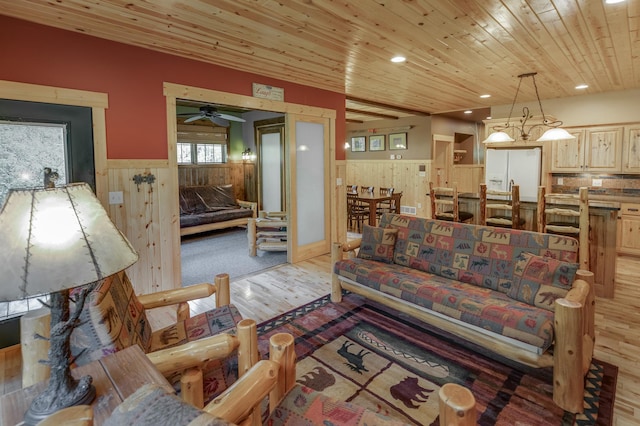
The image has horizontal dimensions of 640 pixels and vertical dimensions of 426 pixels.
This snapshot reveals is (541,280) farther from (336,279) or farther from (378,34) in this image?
(378,34)

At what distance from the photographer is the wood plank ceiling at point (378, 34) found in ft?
8.43

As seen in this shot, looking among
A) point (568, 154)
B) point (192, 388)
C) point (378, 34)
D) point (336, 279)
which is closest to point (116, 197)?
point (336, 279)

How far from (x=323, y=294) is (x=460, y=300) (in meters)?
1.67

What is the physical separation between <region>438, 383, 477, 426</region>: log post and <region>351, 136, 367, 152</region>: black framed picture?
30.2 ft

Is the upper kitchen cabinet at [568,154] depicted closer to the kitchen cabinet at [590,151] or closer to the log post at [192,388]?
the kitchen cabinet at [590,151]

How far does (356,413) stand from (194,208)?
20.8ft

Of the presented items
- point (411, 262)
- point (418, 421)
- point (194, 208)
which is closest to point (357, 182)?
point (194, 208)

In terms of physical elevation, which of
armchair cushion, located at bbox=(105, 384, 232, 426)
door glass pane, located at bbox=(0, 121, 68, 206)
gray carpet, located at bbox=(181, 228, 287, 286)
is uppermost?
door glass pane, located at bbox=(0, 121, 68, 206)

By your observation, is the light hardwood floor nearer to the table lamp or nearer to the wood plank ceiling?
the table lamp

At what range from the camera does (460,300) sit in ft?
8.28

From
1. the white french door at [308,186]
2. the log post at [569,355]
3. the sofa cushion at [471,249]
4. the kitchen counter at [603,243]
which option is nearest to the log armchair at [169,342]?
the log post at [569,355]

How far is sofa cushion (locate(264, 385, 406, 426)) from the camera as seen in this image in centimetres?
130

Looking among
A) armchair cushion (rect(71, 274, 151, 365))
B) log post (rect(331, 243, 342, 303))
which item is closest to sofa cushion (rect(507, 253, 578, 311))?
log post (rect(331, 243, 342, 303))

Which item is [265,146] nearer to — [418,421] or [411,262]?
[411,262]
